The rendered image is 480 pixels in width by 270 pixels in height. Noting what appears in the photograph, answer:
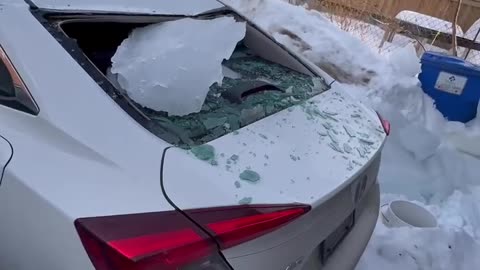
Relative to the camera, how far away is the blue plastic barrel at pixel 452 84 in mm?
3883

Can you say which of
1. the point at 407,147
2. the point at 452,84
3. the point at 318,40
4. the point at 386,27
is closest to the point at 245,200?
the point at 407,147

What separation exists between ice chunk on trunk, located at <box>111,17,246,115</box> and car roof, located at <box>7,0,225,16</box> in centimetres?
13

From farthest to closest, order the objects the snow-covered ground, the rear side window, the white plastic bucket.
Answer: the white plastic bucket
the snow-covered ground
the rear side window

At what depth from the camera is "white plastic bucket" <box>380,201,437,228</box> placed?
9.13ft

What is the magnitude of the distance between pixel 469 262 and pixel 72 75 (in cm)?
231

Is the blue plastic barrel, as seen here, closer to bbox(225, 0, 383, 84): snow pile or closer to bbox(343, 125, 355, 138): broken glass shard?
bbox(225, 0, 383, 84): snow pile

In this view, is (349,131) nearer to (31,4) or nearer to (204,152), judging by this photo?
(204,152)

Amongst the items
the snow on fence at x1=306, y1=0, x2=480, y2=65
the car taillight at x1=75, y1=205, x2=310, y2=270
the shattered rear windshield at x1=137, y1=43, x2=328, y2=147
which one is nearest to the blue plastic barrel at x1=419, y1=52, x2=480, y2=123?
the snow on fence at x1=306, y1=0, x2=480, y2=65

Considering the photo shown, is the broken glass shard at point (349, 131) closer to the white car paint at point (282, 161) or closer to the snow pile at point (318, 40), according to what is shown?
the white car paint at point (282, 161)

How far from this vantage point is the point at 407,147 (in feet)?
12.1

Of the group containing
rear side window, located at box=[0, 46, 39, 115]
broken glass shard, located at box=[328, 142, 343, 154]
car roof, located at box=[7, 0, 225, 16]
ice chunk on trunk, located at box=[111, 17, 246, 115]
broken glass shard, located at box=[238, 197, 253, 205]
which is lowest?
broken glass shard, located at box=[238, 197, 253, 205]

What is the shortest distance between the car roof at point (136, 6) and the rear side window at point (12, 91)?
0.21m

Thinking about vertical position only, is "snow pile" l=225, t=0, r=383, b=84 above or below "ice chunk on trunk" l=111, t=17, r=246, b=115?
below

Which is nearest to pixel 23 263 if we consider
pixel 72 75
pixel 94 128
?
pixel 94 128
